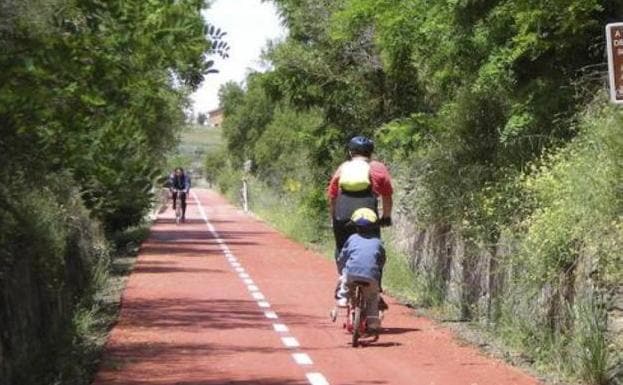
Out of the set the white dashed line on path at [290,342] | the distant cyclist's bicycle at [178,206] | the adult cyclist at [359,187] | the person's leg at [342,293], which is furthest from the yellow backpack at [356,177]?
the distant cyclist's bicycle at [178,206]

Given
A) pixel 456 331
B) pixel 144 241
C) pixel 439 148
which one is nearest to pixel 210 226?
pixel 144 241

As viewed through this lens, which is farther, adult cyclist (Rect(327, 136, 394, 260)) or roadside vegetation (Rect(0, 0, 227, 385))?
adult cyclist (Rect(327, 136, 394, 260))

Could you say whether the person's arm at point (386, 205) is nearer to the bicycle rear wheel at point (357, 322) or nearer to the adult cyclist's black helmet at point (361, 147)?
the adult cyclist's black helmet at point (361, 147)

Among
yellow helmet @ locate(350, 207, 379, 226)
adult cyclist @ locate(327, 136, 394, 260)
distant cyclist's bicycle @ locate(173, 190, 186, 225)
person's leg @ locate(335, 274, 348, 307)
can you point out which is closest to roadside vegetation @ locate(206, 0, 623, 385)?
adult cyclist @ locate(327, 136, 394, 260)

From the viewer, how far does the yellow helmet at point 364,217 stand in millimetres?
11328

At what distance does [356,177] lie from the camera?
11531 mm

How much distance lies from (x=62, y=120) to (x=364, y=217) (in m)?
3.73

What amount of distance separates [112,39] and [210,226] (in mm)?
30873

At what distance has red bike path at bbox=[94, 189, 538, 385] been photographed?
31.1 feet

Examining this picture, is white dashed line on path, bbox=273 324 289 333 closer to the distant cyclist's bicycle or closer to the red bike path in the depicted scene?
the red bike path

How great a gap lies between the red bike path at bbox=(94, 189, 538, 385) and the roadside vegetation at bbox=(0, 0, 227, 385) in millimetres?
659

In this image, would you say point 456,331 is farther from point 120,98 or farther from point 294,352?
point 120,98

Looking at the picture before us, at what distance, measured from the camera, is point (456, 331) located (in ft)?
40.7

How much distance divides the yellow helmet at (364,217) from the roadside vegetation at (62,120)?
2.23 meters
